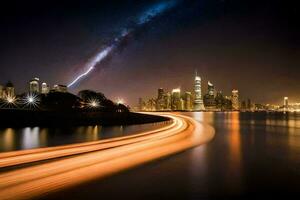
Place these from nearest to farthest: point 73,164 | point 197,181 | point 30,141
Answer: point 197,181
point 73,164
point 30,141

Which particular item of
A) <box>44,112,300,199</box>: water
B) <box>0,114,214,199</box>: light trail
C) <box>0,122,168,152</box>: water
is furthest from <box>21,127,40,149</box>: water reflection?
<box>44,112,300,199</box>: water

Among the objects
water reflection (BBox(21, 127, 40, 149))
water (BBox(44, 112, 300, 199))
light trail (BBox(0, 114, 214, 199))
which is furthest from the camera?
water reflection (BBox(21, 127, 40, 149))

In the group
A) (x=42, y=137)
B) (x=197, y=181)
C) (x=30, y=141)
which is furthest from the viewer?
(x=42, y=137)

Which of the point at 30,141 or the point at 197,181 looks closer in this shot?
the point at 197,181

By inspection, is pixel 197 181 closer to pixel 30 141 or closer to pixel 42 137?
pixel 30 141

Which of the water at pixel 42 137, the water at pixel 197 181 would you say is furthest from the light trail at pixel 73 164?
the water at pixel 42 137

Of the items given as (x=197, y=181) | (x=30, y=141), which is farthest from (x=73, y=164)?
(x=30, y=141)

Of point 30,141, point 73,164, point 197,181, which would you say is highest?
point 73,164

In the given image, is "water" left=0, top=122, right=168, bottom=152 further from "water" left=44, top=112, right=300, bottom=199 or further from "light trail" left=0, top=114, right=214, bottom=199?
"water" left=44, top=112, right=300, bottom=199

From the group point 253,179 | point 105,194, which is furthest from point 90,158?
point 253,179

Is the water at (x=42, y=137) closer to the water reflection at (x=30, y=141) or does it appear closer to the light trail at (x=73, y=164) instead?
the water reflection at (x=30, y=141)

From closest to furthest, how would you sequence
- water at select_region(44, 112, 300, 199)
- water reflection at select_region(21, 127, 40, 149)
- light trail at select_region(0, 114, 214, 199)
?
light trail at select_region(0, 114, 214, 199) < water at select_region(44, 112, 300, 199) < water reflection at select_region(21, 127, 40, 149)
